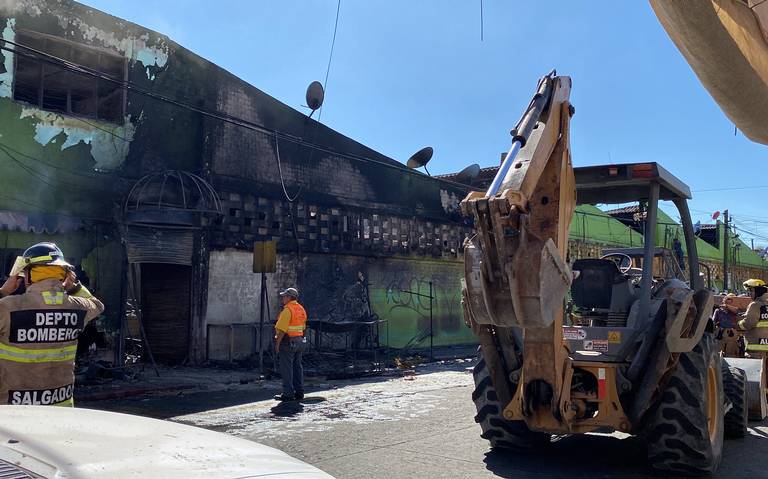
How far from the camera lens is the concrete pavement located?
20.5 feet

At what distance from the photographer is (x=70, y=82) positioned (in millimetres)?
14570

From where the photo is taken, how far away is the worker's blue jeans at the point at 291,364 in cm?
1075

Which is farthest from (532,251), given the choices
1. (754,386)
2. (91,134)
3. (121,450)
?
(91,134)

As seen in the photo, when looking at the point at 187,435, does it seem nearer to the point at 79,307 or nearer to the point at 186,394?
the point at 79,307

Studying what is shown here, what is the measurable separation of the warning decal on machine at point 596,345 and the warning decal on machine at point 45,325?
4.27 meters

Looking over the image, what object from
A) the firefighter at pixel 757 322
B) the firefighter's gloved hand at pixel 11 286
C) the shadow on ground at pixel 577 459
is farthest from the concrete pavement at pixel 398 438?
the firefighter's gloved hand at pixel 11 286

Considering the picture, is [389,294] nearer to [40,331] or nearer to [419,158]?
[419,158]

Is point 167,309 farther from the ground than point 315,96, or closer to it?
closer to it

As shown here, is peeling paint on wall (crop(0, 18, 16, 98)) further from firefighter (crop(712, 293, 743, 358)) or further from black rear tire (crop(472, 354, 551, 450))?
firefighter (crop(712, 293, 743, 358))

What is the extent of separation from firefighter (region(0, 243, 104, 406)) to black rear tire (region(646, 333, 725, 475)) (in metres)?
4.73

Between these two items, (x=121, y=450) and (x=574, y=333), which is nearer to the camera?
(x=121, y=450)

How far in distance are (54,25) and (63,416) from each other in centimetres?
1345

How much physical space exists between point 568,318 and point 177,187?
35.6 ft

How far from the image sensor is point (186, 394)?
1168 cm
